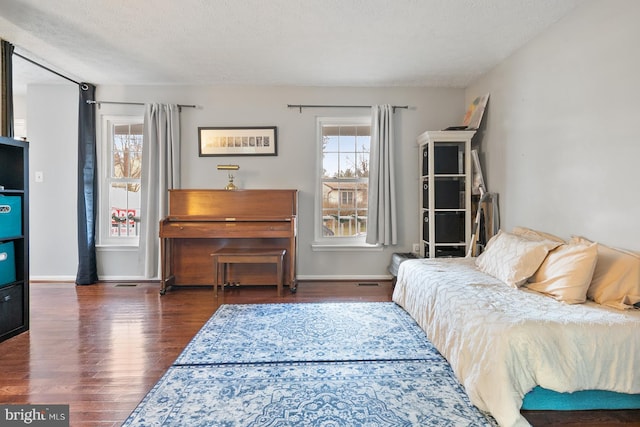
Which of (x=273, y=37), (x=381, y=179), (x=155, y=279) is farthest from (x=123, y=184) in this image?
(x=381, y=179)

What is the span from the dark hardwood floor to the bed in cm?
19

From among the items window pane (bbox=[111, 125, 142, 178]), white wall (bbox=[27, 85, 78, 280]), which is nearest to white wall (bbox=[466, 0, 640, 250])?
window pane (bbox=[111, 125, 142, 178])

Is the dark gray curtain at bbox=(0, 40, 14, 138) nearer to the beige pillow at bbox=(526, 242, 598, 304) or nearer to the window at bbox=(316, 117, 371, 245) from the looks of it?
the window at bbox=(316, 117, 371, 245)

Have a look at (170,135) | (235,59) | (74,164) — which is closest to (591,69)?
(235,59)

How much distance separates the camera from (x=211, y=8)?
2.54 metres

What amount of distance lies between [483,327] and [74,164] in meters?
4.73

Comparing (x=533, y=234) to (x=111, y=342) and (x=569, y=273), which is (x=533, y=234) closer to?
(x=569, y=273)

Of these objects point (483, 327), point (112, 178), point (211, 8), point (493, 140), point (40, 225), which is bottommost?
point (483, 327)

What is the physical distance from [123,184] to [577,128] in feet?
15.4

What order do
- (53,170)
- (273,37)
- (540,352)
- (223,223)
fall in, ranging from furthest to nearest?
(53,170) → (223,223) → (273,37) → (540,352)

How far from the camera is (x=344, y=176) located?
445 cm

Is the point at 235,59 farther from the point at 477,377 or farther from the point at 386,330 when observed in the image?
the point at 477,377

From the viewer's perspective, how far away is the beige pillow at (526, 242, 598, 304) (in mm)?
2023

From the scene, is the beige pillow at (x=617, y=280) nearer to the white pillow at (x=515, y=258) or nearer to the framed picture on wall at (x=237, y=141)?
the white pillow at (x=515, y=258)
